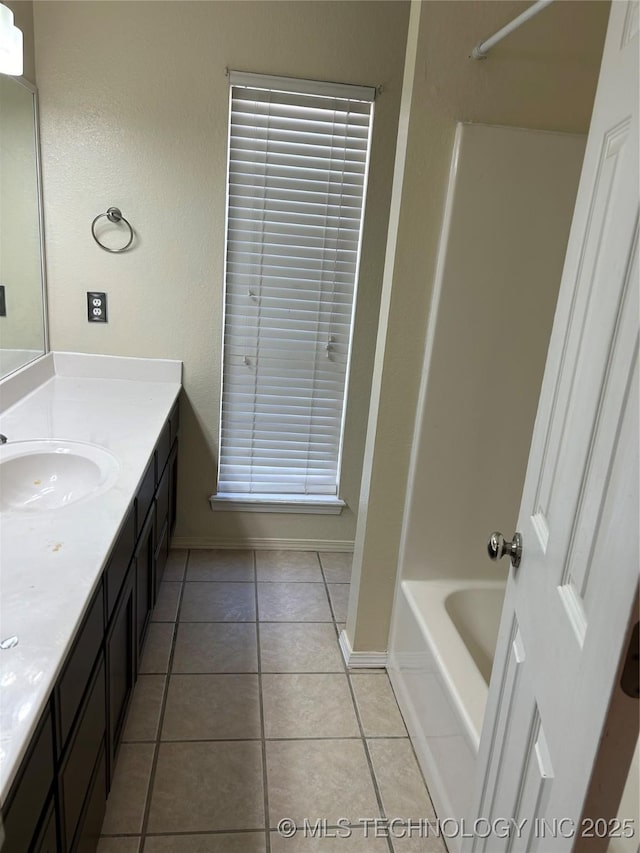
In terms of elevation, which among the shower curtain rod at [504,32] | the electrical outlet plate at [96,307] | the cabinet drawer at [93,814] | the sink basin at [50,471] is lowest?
the cabinet drawer at [93,814]

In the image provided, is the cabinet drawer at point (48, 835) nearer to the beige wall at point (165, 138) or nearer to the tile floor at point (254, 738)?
the tile floor at point (254, 738)

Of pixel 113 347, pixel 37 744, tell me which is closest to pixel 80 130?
pixel 113 347

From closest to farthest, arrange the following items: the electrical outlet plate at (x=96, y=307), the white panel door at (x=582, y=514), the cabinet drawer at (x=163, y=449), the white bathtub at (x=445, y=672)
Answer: the white panel door at (x=582, y=514)
the white bathtub at (x=445, y=672)
the cabinet drawer at (x=163, y=449)
the electrical outlet plate at (x=96, y=307)

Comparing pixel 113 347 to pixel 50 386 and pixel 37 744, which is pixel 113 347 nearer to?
pixel 50 386

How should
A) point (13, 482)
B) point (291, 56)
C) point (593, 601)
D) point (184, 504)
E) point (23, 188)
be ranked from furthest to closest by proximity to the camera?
point (184, 504)
point (291, 56)
point (23, 188)
point (13, 482)
point (593, 601)

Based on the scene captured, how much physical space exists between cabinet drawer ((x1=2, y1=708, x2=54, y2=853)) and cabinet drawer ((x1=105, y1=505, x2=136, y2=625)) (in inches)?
16.2

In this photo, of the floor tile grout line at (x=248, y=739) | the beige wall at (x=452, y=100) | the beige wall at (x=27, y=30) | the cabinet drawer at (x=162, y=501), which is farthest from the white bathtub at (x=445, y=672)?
the beige wall at (x=27, y=30)

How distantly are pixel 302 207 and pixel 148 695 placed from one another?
196 cm

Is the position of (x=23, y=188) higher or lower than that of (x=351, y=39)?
lower

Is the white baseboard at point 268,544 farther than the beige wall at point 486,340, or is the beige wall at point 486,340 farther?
the white baseboard at point 268,544

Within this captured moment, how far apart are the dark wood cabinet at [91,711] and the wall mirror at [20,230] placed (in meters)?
0.70

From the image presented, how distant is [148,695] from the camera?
2004 millimetres

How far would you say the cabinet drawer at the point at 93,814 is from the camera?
1.23 metres

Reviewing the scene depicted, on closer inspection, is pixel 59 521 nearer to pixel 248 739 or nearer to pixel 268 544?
pixel 248 739
